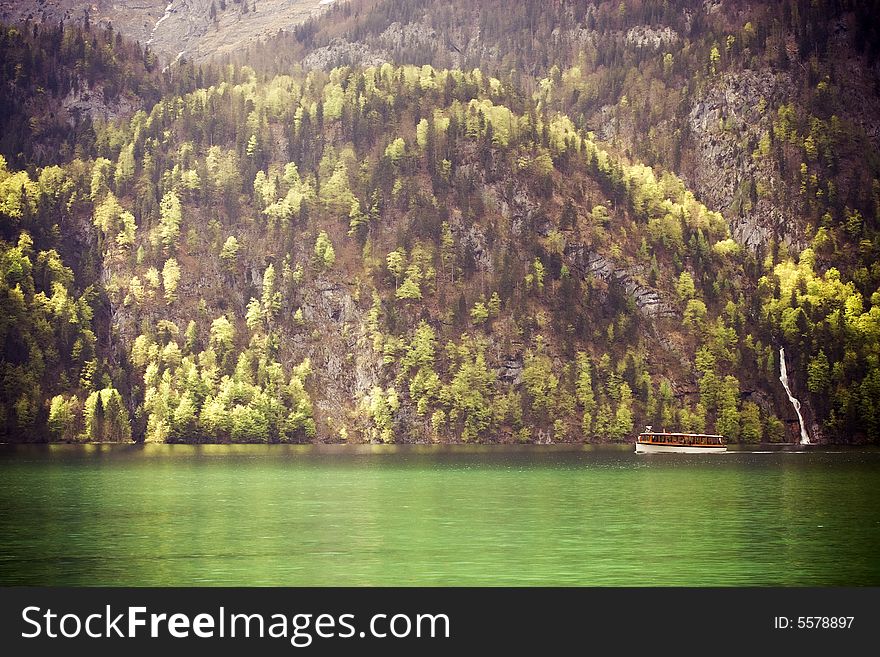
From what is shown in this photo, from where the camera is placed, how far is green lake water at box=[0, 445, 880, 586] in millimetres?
62031

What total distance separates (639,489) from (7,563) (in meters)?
61.1

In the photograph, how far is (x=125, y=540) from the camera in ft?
244

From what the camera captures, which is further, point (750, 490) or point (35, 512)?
point (750, 490)

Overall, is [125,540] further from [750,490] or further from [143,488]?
[750,490]

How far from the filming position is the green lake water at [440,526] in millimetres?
62031

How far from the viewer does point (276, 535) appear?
7719 cm

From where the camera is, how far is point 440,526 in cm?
8119
